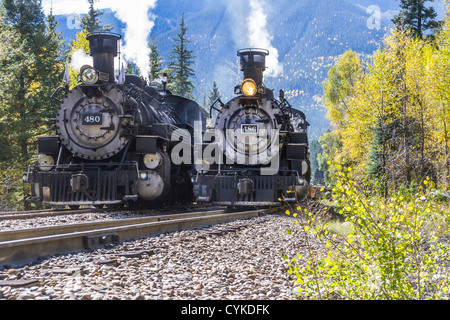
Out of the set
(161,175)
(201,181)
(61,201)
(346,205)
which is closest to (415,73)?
(201,181)

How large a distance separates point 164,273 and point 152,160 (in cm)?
713

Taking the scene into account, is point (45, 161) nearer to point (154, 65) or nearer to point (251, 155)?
point (251, 155)

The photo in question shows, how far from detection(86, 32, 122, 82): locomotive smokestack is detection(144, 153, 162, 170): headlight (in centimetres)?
239

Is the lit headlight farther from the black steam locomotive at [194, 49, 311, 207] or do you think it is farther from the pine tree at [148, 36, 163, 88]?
the pine tree at [148, 36, 163, 88]

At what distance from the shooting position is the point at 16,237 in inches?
246

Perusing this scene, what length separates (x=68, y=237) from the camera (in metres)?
5.68

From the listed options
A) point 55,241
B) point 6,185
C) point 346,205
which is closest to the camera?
point 346,205

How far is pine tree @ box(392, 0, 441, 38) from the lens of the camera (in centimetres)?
2617

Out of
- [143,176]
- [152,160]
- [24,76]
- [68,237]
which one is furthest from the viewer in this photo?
[24,76]

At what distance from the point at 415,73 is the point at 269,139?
7.80 meters

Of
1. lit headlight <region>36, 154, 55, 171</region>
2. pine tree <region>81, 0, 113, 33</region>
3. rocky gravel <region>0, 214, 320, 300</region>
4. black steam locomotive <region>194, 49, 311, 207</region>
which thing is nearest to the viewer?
rocky gravel <region>0, 214, 320, 300</region>

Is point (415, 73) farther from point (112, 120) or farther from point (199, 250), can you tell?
point (199, 250)

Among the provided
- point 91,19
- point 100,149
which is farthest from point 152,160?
point 91,19

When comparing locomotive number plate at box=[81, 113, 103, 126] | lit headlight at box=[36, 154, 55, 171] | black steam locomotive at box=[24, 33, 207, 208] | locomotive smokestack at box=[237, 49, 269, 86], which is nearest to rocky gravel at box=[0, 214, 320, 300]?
black steam locomotive at box=[24, 33, 207, 208]
